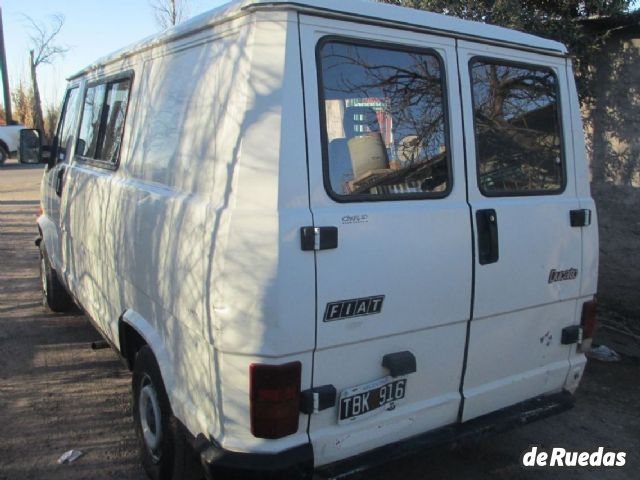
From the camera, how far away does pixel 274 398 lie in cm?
219

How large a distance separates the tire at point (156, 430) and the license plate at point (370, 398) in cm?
75

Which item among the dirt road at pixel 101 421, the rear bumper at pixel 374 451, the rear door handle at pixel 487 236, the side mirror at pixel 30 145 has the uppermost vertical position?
the side mirror at pixel 30 145

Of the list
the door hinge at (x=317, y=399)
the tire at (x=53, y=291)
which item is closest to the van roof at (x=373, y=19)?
the door hinge at (x=317, y=399)

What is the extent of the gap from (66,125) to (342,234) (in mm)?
3659

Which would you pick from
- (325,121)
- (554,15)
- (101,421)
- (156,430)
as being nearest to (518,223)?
(325,121)

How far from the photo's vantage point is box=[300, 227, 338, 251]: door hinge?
84.7 inches

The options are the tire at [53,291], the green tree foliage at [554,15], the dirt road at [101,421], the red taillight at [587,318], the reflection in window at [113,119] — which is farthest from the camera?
the tire at [53,291]

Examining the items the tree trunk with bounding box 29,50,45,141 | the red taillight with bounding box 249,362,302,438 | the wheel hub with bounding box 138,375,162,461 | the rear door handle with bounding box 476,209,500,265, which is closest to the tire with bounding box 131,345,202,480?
the wheel hub with bounding box 138,375,162,461

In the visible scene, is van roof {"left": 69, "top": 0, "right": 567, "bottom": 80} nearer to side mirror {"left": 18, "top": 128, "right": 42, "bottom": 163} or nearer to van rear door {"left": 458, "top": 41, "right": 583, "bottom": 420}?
van rear door {"left": 458, "top": 41, "right": 583, "bottom": 420}

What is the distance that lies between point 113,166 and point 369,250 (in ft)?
6.23

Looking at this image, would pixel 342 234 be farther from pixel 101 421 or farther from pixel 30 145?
pixel 30 145

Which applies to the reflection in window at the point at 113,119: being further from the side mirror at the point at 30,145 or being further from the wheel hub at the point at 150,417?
the side mirror at the point at 30,145

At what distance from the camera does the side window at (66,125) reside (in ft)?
15.4

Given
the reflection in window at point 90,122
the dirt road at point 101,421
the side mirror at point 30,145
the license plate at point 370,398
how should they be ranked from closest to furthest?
the license plate at point 370,398
the dirt road at point 101,421
the reflection in window at point 90,122
the side mirror at point 30,145
